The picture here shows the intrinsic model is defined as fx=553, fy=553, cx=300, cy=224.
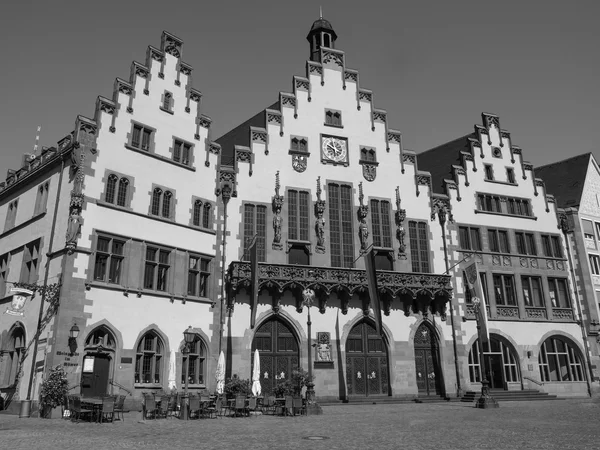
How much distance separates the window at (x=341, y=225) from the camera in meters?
36.8

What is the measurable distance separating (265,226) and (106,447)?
22.3 meters

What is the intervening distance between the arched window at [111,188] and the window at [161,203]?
232 cm

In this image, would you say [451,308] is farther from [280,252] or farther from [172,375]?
[172,375]

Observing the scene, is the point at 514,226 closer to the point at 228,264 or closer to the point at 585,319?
the point at 585,319

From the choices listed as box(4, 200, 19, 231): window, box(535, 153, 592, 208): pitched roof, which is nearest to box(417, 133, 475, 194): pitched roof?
box(535, 153, 592, 208): pitched roof

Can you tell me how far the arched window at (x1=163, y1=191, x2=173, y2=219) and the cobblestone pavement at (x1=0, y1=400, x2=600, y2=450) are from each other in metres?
11.9

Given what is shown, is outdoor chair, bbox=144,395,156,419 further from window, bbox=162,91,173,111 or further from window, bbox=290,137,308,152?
window, bbox=290,137,308,152

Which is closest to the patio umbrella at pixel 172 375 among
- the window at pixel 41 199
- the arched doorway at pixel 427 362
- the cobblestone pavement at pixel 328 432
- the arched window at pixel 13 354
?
the cobblestone pavement at pixel 328 432

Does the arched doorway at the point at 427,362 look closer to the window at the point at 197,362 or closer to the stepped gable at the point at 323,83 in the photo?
the stepped gable at the point at 323,83

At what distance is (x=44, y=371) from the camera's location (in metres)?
25.8

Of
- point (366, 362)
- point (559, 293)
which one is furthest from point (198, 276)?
point (559, 293)

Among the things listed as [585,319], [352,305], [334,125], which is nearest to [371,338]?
[352,305]

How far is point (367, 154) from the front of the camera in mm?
40094

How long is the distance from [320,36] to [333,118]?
8.93 meters
